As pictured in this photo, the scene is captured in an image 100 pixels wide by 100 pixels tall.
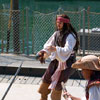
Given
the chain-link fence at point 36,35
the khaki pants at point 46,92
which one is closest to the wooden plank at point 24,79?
the chain-link fence at point 36,35

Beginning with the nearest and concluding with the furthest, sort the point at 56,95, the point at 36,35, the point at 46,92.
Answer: the point at 56,95
the point at 46,92
the point at 36,35

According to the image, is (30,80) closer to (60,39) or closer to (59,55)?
(60,39)

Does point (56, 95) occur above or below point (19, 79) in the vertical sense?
above

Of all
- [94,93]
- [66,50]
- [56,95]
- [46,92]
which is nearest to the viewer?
[94,93]

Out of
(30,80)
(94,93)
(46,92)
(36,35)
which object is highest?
(94,93)

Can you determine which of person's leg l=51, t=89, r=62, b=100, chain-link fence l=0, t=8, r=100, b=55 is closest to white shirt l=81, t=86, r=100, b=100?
person's leg l=51, t=89, r=62, b=100

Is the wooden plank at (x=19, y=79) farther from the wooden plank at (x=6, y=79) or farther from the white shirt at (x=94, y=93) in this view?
the white shirt at (x=94, y=93)

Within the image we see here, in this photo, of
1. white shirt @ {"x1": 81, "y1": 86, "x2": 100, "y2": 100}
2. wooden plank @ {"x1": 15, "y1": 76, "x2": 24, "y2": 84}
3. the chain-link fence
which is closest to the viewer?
white shirt @ {"x1": 81, "y1": 86, "x2": 100, "y2": 100}

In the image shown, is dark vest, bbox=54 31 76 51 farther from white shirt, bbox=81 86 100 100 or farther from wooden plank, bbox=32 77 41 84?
wooden plank, bbox=32 77 41 84

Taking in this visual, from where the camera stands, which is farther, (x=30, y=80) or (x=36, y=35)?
(x=36, y=35)

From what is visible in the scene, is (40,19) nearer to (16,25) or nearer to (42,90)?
(16,25)

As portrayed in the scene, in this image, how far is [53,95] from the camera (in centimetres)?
486

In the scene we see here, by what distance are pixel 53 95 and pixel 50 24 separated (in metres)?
5.66

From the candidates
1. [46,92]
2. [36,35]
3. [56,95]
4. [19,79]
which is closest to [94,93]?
[56,95]
